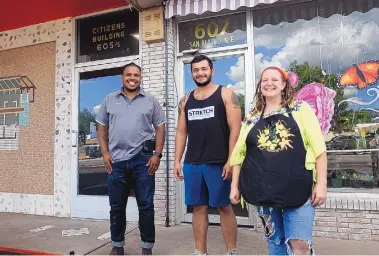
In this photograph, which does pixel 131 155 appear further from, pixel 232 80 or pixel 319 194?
pixel 232 80

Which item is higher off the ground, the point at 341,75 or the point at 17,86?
the point at 17,86

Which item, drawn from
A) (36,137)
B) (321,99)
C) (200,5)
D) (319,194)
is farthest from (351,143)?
(36,137)

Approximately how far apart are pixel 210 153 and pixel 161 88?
2027 millimetres

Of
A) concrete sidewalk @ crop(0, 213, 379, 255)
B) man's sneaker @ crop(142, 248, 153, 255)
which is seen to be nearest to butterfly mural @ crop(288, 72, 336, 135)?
concrete sidewalk @ crop(0, 213, 379, 255)

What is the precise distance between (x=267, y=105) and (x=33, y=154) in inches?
177

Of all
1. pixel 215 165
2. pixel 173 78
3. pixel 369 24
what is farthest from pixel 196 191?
pixel 369 24

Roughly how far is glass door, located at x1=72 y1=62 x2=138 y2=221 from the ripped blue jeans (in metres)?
3.33

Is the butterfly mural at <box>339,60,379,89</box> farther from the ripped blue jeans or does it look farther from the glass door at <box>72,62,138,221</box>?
the glass door at <box>72,62,138,221</box>

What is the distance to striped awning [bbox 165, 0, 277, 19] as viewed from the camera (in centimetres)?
398

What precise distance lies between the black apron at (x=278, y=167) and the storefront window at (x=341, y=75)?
2156mm

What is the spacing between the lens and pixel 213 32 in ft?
15.2

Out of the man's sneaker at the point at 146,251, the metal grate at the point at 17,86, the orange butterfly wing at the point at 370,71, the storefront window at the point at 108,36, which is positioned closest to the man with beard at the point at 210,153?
the man's sneaker at the point at 146,251

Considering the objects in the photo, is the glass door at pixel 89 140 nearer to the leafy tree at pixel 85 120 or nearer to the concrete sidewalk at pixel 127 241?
the leafy tree at pixel 85 120

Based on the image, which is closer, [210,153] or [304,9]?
[210,153]
